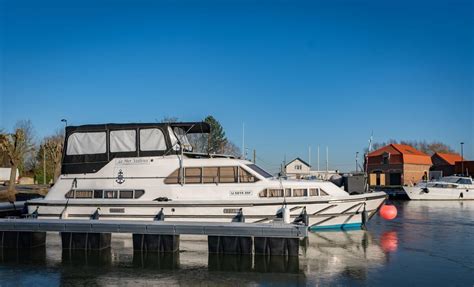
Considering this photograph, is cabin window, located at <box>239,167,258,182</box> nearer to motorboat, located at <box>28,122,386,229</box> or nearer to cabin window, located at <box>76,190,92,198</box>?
motorboat, located at <box>28,122,386,229</box>

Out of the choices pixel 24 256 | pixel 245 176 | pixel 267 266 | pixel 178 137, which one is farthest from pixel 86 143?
pixel 267 266

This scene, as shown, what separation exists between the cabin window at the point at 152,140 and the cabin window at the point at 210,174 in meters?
1.77

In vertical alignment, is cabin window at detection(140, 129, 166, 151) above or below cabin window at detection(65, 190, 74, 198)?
above

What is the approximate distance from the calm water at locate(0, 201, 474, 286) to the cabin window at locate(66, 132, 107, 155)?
334 centimetres

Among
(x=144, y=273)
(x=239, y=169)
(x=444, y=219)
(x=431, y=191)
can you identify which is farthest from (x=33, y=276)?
(x=431, y=191)

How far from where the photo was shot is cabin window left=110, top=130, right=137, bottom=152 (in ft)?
55.0

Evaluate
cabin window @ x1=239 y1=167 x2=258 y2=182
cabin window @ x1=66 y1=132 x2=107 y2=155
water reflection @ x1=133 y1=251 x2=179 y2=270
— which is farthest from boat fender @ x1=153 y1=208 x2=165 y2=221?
cabin window @ x1=66 y1=132 x2=107 y2=155

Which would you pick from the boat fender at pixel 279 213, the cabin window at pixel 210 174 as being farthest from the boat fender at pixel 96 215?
the boat fender at pixel 279 213

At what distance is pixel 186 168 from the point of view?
16203 millimetres

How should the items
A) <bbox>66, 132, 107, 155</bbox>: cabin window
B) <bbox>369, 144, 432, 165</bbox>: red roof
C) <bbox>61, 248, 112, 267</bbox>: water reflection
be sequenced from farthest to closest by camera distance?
1. <bbox>369, 144, 432, 165</bbox>: red roof
2. <bbox>66, 132, 107, 155</bbox>: cabin window
3. <bbox>61, 248, 112, 267</bbox>: water reflection

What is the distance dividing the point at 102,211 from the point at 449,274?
11142 millimetres

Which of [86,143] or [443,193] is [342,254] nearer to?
[86,143]

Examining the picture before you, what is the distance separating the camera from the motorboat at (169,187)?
1559 cm

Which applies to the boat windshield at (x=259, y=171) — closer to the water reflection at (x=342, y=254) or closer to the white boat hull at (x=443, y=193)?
the water reflection at (x=342, y=254)
